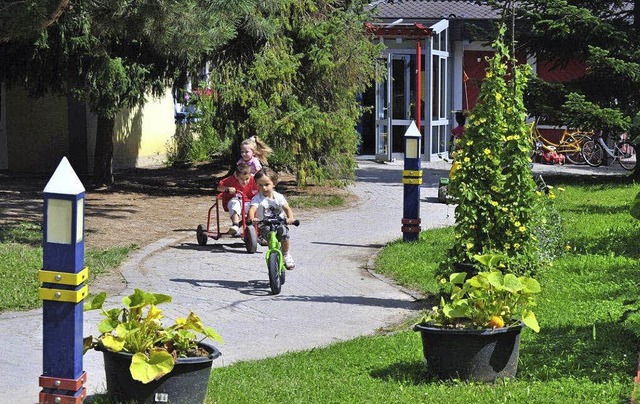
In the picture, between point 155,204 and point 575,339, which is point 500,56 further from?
point 155,204

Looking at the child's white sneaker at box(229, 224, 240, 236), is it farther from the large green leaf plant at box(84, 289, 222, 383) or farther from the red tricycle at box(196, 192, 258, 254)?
the large green leaf plant at box(84, 289, 222, 383)

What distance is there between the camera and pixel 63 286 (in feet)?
17.8

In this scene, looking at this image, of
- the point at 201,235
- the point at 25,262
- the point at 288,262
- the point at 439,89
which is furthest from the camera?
the point at 439,89

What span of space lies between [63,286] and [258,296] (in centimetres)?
497

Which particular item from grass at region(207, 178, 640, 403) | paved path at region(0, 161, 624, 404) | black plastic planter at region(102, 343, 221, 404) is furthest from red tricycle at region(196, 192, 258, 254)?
black plastic planter at region(102, 343, 221, 404)

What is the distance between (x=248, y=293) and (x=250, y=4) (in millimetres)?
3582

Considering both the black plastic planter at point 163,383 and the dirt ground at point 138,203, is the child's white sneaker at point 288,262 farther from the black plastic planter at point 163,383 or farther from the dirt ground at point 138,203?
the black plastic planter at point 163,383

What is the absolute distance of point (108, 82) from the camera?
1661 centimetres

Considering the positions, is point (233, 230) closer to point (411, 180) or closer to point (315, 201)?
point (411, 180)

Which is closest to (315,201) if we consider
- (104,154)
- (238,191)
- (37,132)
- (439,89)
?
(104,154)

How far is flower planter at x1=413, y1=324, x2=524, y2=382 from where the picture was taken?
6.50 meters

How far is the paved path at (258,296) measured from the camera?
26.1 ft

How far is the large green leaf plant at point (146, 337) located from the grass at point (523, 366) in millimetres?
560

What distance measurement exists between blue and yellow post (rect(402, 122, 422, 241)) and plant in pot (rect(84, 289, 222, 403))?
23.1ft
